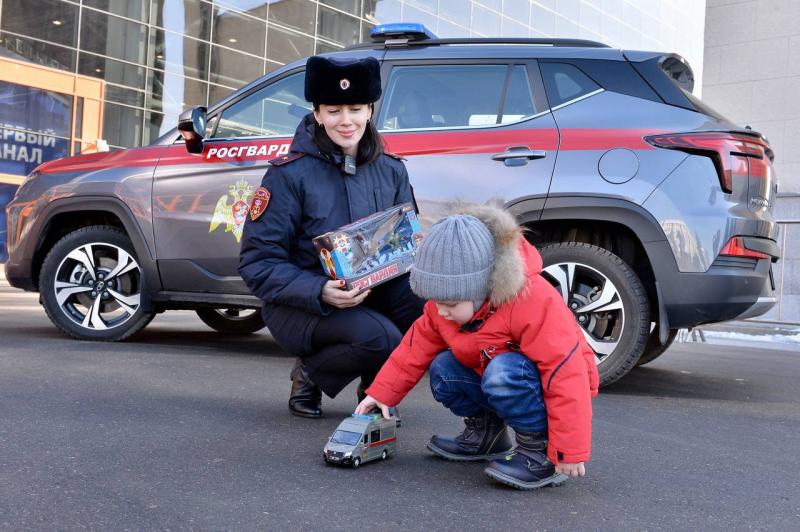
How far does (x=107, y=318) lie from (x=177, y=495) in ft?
10.8

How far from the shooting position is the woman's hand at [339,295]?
2846 millimetres

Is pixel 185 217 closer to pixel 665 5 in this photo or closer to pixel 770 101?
pixel 770 101

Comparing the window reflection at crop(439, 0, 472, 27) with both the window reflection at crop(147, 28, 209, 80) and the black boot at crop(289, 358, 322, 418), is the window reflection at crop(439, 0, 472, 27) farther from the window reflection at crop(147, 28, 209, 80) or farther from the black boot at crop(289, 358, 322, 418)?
the black boot at crop(289, 358, 322, 418)

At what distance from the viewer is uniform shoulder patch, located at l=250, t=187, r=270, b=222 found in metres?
2.99

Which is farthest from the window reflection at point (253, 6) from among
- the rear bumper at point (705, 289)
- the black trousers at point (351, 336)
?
the black trousers at point (351, 336)

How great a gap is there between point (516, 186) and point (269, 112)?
158cm

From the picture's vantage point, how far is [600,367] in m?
4.06

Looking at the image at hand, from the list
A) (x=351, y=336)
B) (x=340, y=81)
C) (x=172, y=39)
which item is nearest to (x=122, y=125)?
(x=172, y=39)

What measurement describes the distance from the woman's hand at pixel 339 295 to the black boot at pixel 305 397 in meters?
0.52

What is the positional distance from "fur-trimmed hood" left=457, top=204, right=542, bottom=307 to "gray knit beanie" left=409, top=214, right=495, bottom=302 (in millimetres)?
18

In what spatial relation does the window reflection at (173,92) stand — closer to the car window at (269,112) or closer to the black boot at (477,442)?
the car window at (269,112)

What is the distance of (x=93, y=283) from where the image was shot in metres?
5.13

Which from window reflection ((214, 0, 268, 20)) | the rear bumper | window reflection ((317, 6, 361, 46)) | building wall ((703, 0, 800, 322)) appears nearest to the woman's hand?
the rear bumper

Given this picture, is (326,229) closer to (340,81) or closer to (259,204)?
(259,204)
